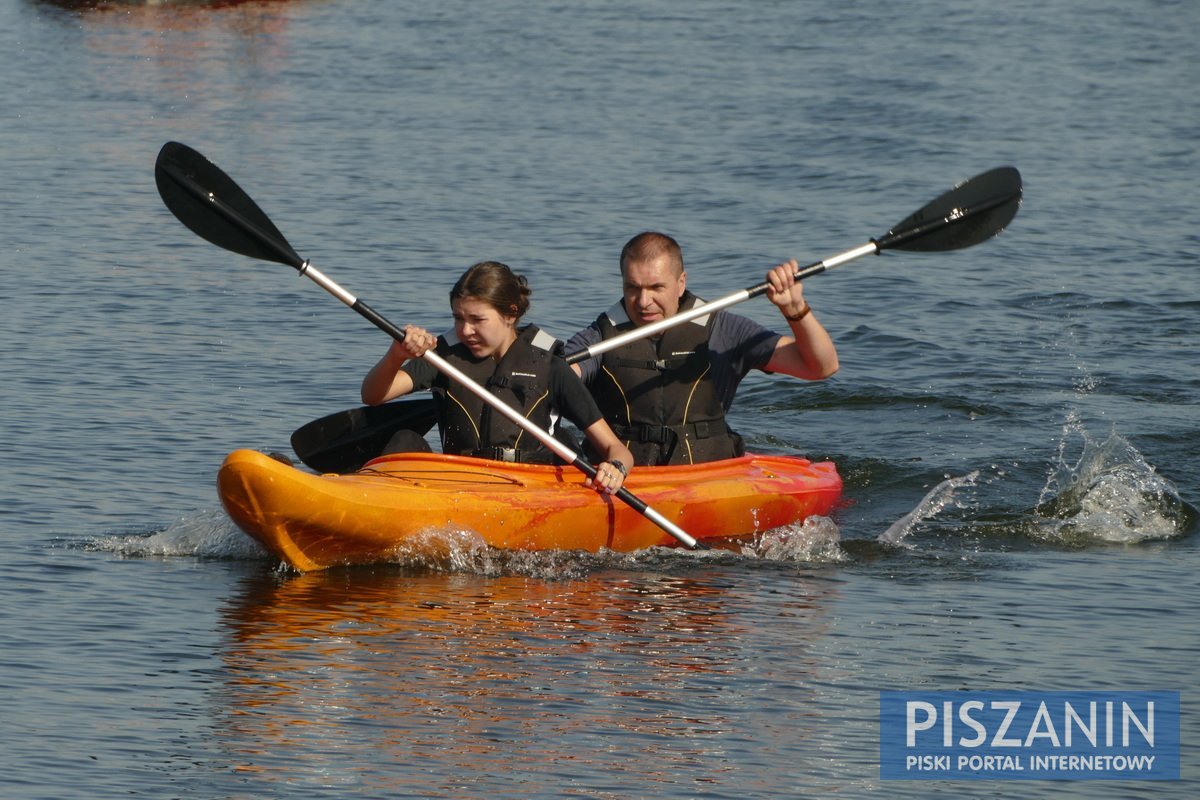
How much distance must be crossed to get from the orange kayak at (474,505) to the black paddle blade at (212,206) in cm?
101

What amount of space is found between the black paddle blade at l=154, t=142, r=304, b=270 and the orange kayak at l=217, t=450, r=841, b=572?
1009mm

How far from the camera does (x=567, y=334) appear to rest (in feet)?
36.7

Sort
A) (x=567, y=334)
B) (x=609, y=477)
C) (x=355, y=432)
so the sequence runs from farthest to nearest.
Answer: (x=567, y=334) → (x=355, y=432) → (x=609, y=477)

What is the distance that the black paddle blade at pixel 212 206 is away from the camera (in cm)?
734

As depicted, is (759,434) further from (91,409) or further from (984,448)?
(91,409)

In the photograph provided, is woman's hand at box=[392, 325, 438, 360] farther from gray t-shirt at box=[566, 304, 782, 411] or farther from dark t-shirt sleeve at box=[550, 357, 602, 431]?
gray t-shirt at box=[566, 304, 782, 411]

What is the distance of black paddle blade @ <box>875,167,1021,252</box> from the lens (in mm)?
8117

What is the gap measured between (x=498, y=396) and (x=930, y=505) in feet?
7.64

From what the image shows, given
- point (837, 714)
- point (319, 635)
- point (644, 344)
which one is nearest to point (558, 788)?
point (837, 714)

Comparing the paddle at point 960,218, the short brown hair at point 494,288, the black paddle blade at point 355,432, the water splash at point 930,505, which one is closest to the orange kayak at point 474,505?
the black paddle blade at point 355,432

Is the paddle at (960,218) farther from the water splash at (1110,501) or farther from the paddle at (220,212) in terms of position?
the paddle at (220,212)

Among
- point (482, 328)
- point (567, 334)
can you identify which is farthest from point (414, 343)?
point (567, 334)

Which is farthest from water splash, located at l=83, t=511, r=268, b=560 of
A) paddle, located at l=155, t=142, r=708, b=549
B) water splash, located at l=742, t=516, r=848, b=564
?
water splash, located at l=742, t=516, r=848, b=564

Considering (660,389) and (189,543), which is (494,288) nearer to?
(660,389)
